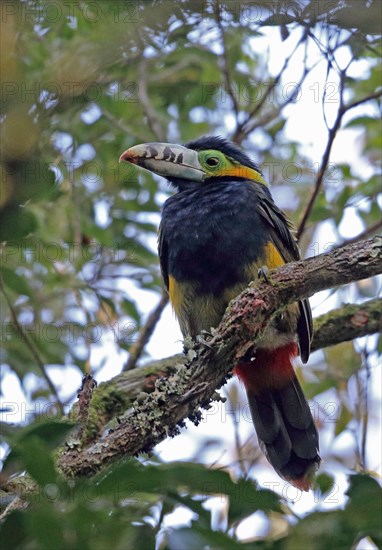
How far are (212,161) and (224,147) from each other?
13 centimetres

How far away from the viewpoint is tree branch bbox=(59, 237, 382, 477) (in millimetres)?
2701

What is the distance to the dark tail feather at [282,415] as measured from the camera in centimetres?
364

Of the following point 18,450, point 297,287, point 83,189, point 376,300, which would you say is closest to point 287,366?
point 376,300

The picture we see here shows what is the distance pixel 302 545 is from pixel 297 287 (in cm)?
150

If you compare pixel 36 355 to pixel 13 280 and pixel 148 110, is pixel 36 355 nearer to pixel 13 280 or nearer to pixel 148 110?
pixel 13 280

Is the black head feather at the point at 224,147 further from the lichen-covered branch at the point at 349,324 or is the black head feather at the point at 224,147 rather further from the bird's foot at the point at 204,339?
the bird's foot at the point at 204,339

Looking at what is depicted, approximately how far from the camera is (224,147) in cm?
419

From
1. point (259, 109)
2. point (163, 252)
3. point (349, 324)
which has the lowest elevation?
point (349, 324)

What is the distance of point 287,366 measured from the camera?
12.4 ft

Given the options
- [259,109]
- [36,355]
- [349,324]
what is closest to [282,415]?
[349,324]

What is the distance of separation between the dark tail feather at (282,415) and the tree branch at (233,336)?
76 centimetres

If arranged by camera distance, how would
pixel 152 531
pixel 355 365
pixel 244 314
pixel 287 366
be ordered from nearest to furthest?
pixel 152 531 < pixel 244 314 < pixel 287 366 < pixel 355 365

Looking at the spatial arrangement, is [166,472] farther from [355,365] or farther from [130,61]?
[130,61]

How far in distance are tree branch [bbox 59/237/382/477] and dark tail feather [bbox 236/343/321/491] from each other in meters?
0.76
